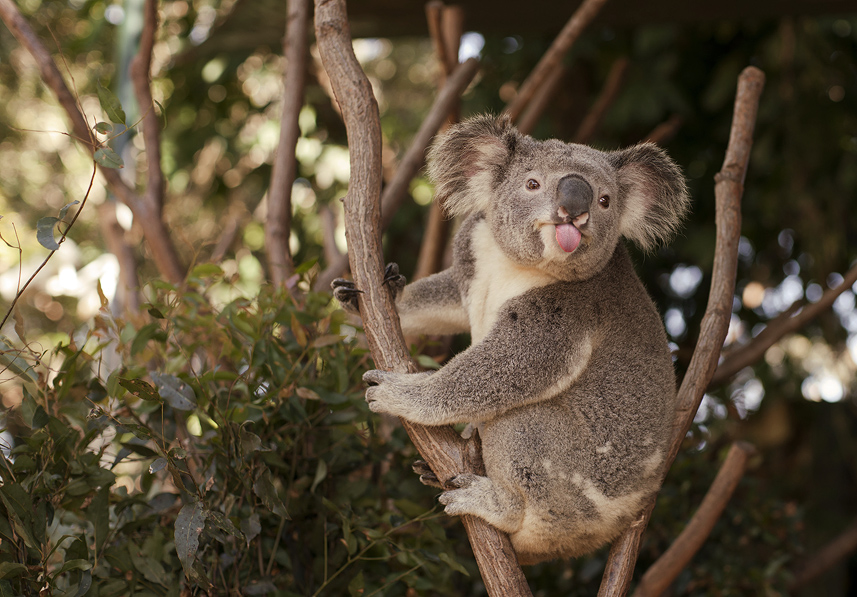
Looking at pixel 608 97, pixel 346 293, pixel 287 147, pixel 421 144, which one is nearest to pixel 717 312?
pixel 346 293

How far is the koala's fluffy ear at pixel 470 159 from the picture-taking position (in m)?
1.96

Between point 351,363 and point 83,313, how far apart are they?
2.62 metres

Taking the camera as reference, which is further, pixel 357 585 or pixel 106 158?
pixel 357 585

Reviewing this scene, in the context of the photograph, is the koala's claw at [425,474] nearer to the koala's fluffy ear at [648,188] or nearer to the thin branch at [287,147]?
the koala's fluffy ear at [648,188]

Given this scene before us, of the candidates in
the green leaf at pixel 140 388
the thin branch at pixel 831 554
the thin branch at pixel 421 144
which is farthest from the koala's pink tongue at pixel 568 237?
the thin branch at pixel 831 554

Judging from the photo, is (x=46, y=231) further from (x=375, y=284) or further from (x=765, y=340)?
(x=765, y=340)

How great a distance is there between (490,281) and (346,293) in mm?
409

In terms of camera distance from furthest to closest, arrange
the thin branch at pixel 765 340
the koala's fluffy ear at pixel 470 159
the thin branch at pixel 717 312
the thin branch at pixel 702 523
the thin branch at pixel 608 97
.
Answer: the thin branch at pixel 608 97, the thin branch at pixel 765 340, the thin branch at pixel 702 523, the koala's fluffy ear at pixel 470 159, the thin branch at pixel 717 312

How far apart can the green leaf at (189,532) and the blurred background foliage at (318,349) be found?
0.05m

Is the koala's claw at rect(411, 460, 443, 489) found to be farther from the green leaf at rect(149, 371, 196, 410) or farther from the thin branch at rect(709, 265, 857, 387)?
the thin branch at rect(709, 265, 857, 387)

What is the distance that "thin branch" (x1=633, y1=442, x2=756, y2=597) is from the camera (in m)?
2.13

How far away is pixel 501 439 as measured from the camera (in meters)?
1.77

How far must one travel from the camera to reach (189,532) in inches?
54.5

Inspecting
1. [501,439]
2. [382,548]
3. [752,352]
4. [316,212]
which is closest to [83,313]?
[316,212]
